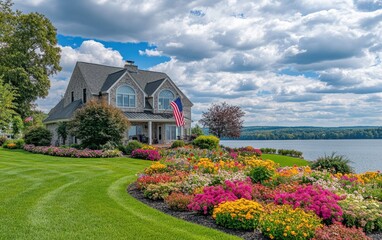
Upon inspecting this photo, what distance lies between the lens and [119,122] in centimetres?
2470

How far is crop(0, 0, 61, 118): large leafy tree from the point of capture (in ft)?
120

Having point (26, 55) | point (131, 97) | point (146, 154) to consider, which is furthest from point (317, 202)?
point (26, 55)

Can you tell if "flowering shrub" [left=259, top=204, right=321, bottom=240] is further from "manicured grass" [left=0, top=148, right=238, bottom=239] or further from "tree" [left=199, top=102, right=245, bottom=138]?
"tree" [left=199, top=102, right=245, bottom=138]

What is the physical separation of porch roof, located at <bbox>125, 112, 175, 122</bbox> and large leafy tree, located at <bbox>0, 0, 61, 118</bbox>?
13.9m

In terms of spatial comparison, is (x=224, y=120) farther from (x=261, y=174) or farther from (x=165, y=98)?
(x=261, y=174)

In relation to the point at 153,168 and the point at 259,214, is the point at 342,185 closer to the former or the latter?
the point at 259,214

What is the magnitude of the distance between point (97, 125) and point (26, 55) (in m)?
19.7

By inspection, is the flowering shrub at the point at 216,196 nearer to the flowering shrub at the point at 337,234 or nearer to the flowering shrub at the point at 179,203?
the flowering shrub at the point at 179,203

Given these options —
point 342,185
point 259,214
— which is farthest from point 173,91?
point 259,214

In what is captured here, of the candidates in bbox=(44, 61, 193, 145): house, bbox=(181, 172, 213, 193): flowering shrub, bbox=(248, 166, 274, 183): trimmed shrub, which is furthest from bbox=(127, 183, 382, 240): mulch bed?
bbox=(44, 61, 193, 145): house

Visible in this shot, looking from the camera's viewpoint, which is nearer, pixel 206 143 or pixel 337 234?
pixel 337 234

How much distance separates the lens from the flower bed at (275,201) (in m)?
5.68

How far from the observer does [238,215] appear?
6059 millimetres

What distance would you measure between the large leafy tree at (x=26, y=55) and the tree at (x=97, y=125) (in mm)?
16068
